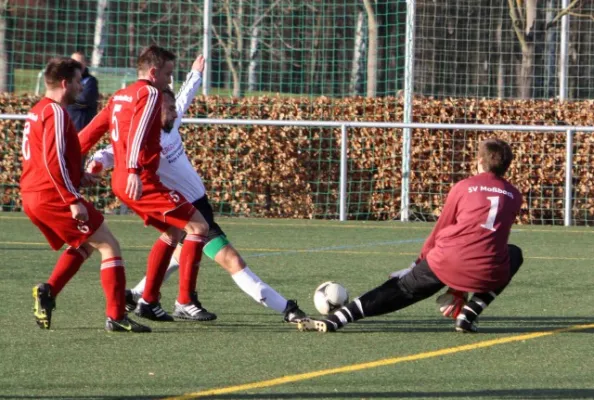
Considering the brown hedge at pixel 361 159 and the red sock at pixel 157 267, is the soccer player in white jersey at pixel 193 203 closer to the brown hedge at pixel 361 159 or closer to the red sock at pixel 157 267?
the red sock at pixel 157 267

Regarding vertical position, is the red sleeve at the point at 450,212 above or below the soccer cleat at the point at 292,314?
above

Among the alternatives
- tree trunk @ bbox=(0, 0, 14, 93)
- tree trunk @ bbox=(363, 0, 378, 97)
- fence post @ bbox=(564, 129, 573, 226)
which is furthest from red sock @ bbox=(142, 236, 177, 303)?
tree trunk @ bbox=(0, 0, 14, 93)

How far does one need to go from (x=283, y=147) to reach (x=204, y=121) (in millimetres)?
1149

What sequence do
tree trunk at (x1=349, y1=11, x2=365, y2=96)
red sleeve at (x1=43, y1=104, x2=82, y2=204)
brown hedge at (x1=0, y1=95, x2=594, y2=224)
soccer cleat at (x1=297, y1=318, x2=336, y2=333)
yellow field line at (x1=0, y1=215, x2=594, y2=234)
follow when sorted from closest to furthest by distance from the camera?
1. red sleeve at (x1=43, y1=104, x2=82, y2=204)
2. soccer cleat at (x1=297, y1=318, x2=336, y2=333)
3. yellow field line at (x1=0, y1=215, x2=594, y2=234)
4. brown hedge at (x1=0, y1=95, x2=594, y2=224)
5. tree trunk at (x1=349, y1=11, x2=365, y2=96)

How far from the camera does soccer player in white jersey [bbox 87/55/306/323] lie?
750 centimetres

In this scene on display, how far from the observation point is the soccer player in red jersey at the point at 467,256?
7.21 metres

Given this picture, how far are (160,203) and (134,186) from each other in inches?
10.9

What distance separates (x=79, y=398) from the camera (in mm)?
5402

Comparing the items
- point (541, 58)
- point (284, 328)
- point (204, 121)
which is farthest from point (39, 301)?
Answer: point (541, 58)

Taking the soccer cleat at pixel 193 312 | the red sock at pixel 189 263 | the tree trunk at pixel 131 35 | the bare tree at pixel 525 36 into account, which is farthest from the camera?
the tree trunk at pixel 131 35

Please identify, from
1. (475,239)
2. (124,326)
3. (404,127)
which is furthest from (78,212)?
(404,127)

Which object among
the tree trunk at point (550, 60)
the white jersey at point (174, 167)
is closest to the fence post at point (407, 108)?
the tree trunk at point (550, 60)

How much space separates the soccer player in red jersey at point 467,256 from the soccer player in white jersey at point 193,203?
0.94ft

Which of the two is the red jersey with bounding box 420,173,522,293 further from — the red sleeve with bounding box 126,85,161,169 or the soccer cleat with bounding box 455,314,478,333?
the red sleeve with bounding box 126,85,161,169
